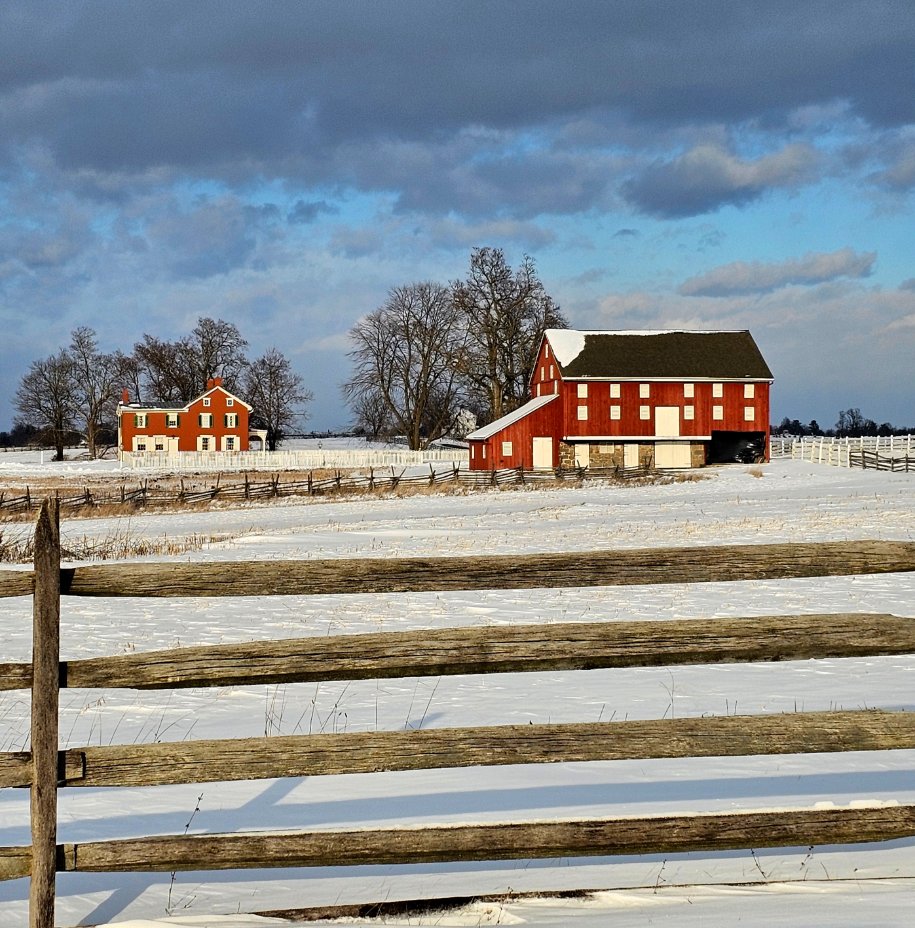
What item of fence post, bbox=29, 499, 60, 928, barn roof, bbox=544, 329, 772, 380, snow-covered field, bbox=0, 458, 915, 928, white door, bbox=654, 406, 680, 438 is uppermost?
barn roof, bbox=544, 329, 772, 380

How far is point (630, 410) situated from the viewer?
63.3 meters

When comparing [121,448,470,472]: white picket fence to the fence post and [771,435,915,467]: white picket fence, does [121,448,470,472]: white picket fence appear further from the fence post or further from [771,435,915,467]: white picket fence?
the fence post

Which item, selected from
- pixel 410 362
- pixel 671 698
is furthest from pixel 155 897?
pixel 410 362

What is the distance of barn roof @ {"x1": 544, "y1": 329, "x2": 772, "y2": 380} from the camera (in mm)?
63375

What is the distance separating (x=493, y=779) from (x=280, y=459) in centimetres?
7947

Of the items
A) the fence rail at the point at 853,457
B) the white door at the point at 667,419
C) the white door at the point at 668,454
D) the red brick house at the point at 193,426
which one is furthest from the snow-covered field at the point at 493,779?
the red brick house at the point at 193,426

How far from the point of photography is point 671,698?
28.0 ft

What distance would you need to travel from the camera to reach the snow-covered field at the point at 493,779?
4.41 meters

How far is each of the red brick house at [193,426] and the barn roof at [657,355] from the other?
38844mm

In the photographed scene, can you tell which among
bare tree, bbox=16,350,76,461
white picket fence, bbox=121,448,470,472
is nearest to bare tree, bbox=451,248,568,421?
white picket fence, bbox=121,448,470,472

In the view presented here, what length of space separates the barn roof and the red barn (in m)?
0.07

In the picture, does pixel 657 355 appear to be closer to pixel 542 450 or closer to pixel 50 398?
pixel 542 450

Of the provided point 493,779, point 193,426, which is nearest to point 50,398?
point 193,426

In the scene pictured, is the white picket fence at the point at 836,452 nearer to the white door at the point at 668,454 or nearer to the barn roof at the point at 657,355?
the barn roof at the point at 657,355
